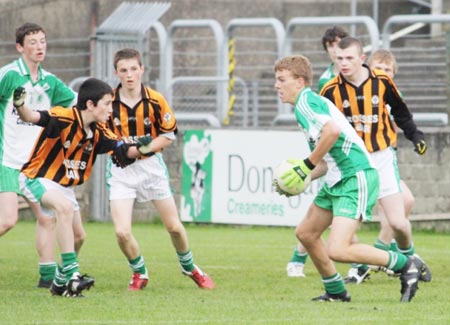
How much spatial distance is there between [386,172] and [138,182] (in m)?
1.97

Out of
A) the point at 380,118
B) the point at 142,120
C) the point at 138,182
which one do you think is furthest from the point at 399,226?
the point at 142,120

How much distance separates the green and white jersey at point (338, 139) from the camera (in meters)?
9.75

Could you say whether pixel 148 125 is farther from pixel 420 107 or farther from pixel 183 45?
pixel 183 45

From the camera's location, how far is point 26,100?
1177 cm

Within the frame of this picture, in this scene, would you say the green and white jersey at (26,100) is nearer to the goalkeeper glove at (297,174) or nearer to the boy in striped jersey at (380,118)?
the boy in striped jersey at (380,118)

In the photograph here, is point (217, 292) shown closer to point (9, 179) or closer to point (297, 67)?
point (9, 179)

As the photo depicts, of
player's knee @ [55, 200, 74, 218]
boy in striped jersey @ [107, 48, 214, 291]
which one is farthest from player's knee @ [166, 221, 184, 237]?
player's knee @ [55, 200, 74, 218]

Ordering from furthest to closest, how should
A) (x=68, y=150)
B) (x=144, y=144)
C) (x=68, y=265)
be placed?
(x=144, y=144) → (x=68, y=150) → (x=68, y=265)

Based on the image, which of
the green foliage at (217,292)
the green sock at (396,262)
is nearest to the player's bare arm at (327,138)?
the green sock at (396,262)

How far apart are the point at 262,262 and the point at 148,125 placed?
9.68 ft

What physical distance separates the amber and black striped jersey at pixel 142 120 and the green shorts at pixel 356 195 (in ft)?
6.34

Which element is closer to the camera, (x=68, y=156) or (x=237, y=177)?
(x=68, y=156)

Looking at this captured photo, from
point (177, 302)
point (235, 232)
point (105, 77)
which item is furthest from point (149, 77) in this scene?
point (177, 302)

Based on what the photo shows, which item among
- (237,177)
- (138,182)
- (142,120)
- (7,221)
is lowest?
(237,177)
